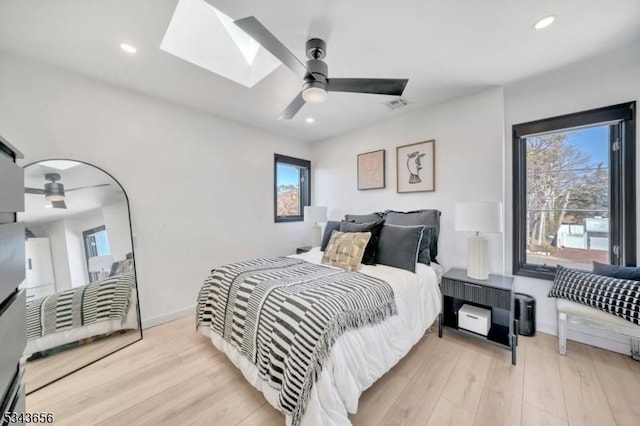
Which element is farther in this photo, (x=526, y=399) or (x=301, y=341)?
(x=526, y=399)

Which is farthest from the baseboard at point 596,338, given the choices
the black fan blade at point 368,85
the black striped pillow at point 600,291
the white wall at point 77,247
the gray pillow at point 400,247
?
the white wall at point 77,247

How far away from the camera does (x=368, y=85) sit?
5.74 feet

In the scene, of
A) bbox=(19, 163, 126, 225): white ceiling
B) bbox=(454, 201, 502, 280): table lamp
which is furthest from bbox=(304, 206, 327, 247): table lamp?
bbox=(19, 163, 126, 225): white ceiling

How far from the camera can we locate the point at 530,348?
2.18 metres

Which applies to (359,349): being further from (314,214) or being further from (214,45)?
(214,45)

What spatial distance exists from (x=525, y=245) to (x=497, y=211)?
950 mm

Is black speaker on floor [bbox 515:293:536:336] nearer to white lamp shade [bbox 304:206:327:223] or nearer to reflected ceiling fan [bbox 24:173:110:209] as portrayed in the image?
white lamp shade [bbox 304:206:327:223]

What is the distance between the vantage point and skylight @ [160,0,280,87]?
76.1 inches

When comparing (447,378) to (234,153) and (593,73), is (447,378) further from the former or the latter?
(234,153)

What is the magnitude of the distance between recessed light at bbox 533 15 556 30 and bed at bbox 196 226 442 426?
206cm

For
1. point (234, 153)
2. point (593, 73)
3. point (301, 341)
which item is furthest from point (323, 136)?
point (301, 341)

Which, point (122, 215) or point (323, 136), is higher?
point (323, 136)

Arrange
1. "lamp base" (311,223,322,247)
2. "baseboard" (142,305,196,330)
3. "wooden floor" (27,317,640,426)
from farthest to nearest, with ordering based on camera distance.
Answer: "lamp base" (311,223,322,247) → "baseboard" (142,305,196,330) → "wooden floor" (27,317,640,426)

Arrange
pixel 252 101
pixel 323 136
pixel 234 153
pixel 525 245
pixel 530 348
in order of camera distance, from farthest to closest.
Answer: pixel 323 136, pixel 234 153, pixel 252 101, pixel 525 245, pixel 530 348
